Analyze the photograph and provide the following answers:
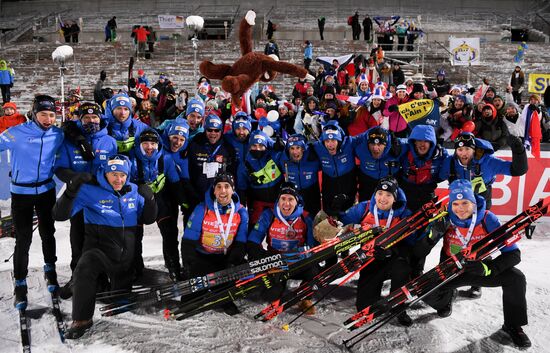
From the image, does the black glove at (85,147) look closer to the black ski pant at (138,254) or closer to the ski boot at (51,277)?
the black ski pant at (138,254)

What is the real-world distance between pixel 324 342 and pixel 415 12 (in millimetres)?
32670

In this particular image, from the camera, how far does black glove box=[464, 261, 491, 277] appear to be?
4.24m

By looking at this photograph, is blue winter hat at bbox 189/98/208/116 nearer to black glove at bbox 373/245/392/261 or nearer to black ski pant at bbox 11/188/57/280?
black ski pant at bbox 11/188/57/280

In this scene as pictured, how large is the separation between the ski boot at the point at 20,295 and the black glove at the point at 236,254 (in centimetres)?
193

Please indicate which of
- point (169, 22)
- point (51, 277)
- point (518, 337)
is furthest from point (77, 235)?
point (169, 22)

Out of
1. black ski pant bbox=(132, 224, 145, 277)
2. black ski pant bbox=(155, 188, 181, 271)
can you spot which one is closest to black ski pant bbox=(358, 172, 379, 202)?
black ski pant bbox=(155, 188, 181, 271)

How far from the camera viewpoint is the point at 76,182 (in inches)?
171

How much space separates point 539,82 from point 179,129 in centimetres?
967

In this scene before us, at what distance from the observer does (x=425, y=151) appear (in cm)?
543

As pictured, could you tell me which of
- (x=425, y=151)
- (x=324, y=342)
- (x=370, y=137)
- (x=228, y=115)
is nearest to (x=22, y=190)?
(x=324, y=342)

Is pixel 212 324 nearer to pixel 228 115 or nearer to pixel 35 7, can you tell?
pixel 228 115

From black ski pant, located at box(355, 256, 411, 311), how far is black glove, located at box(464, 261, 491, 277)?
570mm

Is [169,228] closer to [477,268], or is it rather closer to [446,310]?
[446,310]

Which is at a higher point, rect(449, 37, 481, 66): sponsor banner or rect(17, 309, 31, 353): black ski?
rect(449, 37, 481, 66): sponsor banner
